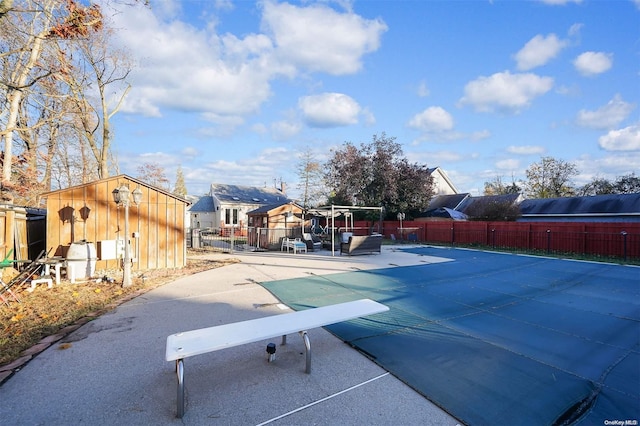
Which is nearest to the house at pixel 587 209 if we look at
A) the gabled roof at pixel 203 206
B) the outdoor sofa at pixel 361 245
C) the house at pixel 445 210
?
the house at pixel 445 210

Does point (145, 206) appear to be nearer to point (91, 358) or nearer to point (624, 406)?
point (91, 358)

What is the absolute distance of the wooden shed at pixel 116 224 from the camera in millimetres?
8719

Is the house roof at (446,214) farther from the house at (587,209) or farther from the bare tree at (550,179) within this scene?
the bare tree at (550,179)

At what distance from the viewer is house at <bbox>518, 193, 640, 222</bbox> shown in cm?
2097

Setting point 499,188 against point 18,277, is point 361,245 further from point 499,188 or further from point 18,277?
point 499,188

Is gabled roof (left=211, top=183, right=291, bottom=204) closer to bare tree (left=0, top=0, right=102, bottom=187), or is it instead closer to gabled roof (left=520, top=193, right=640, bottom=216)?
bare tree (left=0, top=0, right=102, bottom=187)

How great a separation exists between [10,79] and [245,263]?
33.2ft

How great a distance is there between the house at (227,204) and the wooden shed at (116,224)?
20615mm

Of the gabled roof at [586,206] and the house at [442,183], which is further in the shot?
the house at [442,183]

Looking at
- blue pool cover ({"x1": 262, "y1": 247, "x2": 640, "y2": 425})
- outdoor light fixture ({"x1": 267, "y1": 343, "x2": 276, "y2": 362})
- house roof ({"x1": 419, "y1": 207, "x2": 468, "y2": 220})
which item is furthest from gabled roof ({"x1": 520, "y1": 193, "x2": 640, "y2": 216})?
outdoor light fixture ({"x1": 267, "y1": 343, "x2": 276, "y2": 362})

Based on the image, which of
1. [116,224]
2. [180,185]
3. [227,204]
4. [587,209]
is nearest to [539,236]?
[587,209]

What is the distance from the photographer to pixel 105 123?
1603 cm

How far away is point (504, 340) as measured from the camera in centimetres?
416

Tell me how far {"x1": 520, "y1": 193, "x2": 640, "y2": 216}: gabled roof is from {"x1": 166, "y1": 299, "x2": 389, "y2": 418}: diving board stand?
26.2 meters
